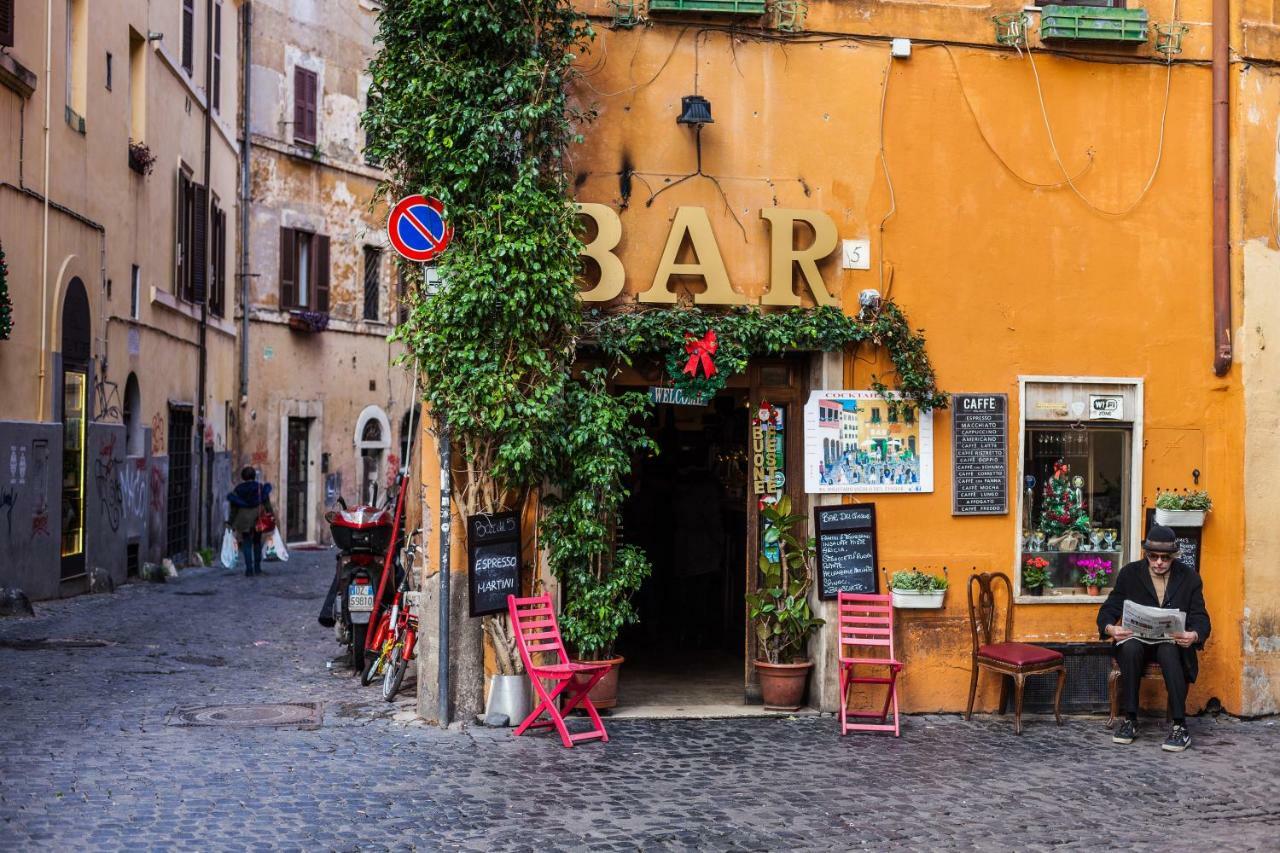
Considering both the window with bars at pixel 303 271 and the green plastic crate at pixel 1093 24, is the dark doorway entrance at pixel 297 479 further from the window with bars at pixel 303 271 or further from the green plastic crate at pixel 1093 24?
the green plastic crate at pixel 1093 24

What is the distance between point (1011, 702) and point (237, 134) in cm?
1921

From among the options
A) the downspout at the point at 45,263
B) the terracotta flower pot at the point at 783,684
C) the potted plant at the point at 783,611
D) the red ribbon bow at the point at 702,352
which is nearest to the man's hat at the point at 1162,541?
the potted plant at the point at 783,611

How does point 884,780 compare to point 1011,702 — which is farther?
point 1011,702

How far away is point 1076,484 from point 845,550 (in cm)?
182

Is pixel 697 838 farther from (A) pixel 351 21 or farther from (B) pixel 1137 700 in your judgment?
(A) pixel 351 21

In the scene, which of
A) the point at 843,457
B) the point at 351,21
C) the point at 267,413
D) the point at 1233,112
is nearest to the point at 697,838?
the point at 843,457

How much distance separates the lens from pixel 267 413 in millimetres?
26234

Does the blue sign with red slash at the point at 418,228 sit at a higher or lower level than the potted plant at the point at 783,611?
higher

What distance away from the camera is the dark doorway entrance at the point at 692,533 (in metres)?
13.1

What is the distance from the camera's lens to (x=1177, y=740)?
9039 millimetres

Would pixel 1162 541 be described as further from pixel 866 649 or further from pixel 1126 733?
pixel 866 649

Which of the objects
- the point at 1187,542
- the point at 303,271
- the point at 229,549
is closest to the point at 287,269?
the point at 303,271

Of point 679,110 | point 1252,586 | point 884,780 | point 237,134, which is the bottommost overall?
point 884,780

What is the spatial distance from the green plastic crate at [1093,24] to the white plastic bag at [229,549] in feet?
45.7
